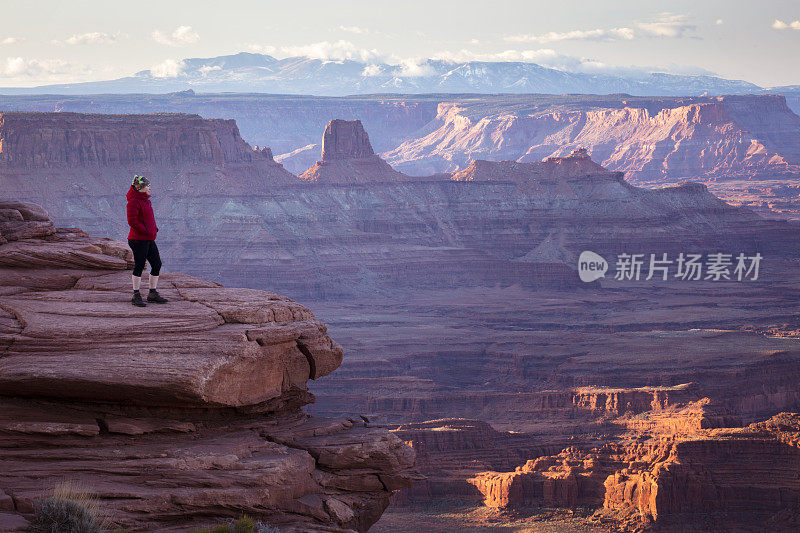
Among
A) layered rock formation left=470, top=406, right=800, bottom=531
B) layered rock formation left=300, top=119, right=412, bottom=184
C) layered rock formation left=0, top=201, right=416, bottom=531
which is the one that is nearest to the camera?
layered rock formation left=0, top=201, right=416, bottom=531

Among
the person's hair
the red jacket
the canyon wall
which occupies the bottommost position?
the canyon wall

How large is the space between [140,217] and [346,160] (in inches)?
5594

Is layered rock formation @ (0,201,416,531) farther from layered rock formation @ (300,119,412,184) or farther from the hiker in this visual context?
layered rock formation @ (300,119,412,184)

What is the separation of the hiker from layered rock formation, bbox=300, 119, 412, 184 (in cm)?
13657

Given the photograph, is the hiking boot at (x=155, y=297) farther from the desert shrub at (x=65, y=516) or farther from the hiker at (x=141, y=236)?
the desert shrub at (x=65, y=516)

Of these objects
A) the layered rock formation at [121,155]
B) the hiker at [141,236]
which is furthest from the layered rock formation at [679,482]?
the layered rock formation at [121,155]

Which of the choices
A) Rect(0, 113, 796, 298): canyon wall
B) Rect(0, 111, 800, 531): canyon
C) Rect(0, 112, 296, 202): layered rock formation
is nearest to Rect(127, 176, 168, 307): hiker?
Rect(0, 111, 800, 531): canyon

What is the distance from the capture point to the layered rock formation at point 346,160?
16189 cm

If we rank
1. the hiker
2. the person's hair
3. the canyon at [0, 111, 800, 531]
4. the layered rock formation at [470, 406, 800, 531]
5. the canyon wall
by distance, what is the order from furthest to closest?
the canyon wall < the canyon at [0, 111, 800, 531] < the layered rock formation at [470, 406, 800, 531] < the hiker < the person's hair

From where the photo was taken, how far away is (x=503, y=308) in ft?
418

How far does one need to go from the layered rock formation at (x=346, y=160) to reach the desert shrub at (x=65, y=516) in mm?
141858

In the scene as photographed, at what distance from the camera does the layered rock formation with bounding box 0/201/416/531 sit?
802 inches

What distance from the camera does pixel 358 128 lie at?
166m

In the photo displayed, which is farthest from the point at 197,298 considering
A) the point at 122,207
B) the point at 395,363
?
the point at 122,207
